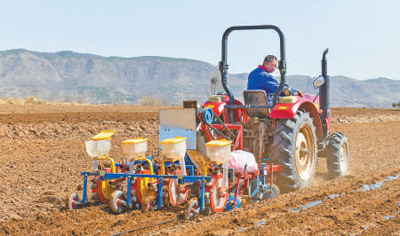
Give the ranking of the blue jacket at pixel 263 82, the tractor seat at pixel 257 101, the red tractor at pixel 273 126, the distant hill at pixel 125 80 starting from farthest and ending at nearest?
the distant hill at pixel 125 80
the blue jacket at pixel 263 82
the tractor seat at pixel 257 101
the red tractor at pixel 273 126

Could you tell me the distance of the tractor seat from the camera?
20.2ft

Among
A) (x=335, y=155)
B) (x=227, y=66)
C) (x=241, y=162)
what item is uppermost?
(x=227, y=66)

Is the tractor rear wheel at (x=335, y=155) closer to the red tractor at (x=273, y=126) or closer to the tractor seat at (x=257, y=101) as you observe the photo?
the red tractor at (x=273, y=126)

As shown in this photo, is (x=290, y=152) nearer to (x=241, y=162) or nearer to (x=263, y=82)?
(x=241, y=162)

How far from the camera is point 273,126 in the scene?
6305 millimetres

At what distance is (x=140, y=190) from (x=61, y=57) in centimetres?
20072

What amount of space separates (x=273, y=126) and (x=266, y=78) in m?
0.68

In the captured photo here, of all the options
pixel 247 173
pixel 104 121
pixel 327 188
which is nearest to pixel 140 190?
pixel 247 173

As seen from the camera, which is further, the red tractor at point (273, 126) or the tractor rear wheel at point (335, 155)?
the tractor rear wheel at point (335, 155)

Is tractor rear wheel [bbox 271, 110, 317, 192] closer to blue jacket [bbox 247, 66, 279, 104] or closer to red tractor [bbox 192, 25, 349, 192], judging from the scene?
red tractor [bbox 192, 25, 349, 192]

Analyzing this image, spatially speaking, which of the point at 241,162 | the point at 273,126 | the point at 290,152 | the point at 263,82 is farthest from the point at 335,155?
the point at 241,162

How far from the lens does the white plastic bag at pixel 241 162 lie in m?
5.29

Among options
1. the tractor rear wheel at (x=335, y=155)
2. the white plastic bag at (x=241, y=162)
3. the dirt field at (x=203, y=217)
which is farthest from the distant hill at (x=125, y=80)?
the white plastic bag at (x=241, y=162)

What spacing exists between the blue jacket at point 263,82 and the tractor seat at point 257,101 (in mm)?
231
